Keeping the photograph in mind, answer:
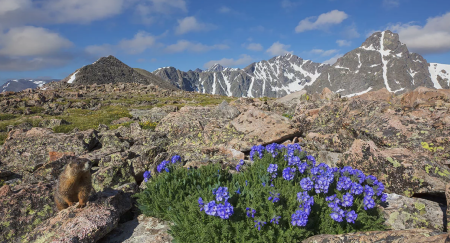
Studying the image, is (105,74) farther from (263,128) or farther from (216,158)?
(216,158)

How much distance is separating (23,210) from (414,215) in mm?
9788

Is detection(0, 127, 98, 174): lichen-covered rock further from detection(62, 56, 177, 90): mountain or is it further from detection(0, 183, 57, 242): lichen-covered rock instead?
detection(62, 56, 177, 90): mountain

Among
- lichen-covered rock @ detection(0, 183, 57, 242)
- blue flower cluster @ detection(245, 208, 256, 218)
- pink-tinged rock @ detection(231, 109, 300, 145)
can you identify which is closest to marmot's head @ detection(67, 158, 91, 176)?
lichen-covered rock @ detection(0, 183, 57, 242)

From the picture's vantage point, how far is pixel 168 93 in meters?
91.8

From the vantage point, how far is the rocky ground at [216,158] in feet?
18.2

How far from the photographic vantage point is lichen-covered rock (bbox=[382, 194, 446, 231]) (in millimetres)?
5293

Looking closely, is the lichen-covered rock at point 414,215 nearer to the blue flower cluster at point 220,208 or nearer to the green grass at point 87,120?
the blue flower cluster at point 220,208

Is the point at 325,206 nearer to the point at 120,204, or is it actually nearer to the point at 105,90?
the point at 120,204

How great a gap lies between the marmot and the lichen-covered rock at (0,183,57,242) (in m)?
0.62

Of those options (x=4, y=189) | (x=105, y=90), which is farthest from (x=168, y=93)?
(x=4, y=189)

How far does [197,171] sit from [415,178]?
599cm

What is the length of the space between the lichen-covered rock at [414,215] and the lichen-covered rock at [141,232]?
206 inches

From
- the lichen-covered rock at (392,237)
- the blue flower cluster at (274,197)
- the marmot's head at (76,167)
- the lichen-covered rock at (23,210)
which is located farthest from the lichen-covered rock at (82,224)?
the lichen-covered rock at (392,237)

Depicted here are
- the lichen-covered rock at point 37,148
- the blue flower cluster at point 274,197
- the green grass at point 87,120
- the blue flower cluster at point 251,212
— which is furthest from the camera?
the green grass at point 87,120
